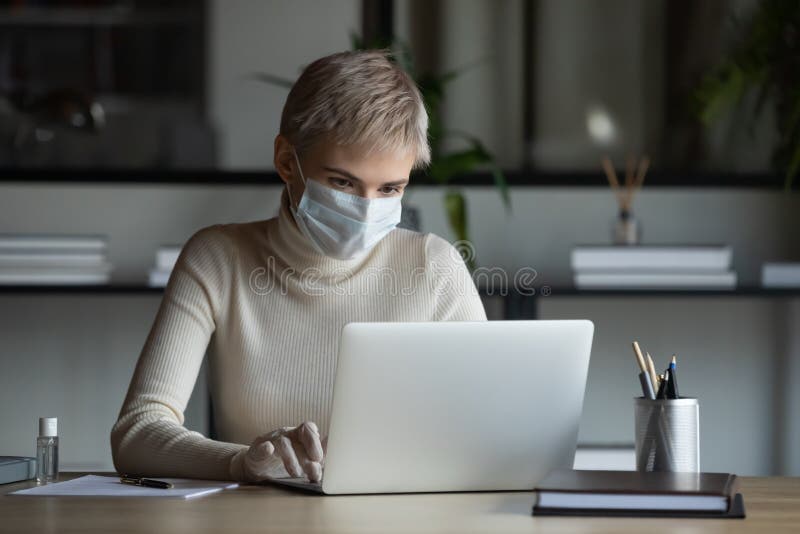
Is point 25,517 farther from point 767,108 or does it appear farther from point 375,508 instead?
point 767,108

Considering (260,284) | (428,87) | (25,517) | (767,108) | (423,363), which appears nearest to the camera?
(25,517)

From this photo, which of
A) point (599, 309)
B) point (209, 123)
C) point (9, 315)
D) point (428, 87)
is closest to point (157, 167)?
point (209, 123)

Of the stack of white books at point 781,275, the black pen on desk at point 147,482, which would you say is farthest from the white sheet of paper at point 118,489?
the stack of white books at point 781,275

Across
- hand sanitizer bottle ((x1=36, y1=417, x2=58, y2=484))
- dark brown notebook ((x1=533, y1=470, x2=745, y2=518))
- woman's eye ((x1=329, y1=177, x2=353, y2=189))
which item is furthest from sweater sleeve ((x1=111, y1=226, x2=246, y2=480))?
dark brown notebook ((x1=533, y1=470, x2=745, y2=518))

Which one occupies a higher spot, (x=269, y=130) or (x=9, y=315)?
(x=269, y=130)

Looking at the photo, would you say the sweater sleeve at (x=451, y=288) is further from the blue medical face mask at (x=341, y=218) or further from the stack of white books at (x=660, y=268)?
the stack of white books at (x=660, y=268)

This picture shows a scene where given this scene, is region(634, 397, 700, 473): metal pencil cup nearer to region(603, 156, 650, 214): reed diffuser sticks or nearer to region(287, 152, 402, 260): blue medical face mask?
region(287, 152, 402, 260): blue medical face mask

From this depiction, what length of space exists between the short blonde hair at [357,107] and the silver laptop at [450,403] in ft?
1.68

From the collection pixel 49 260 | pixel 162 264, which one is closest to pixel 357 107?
pixel 162 264

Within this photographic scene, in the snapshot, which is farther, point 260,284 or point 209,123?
point 209,123

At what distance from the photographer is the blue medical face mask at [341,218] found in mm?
1799

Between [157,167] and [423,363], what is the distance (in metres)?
2.09

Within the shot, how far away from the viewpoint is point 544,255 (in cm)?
324

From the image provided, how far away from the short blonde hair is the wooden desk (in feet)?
2.02
